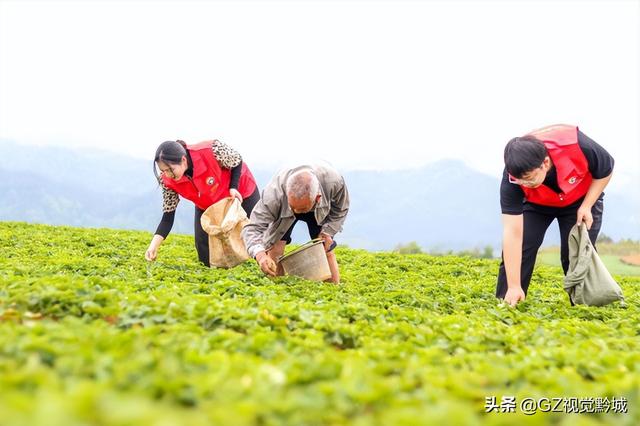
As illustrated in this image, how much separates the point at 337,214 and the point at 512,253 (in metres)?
1.98

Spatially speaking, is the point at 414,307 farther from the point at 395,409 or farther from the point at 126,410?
the point at 126,410

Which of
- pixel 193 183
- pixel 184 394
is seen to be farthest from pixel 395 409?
pixel 193 183

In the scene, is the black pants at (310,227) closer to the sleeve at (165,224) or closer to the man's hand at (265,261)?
the man's hand at (265,261)

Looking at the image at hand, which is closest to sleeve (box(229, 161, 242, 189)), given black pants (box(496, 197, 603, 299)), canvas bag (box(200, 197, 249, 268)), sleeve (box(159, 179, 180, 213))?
canvas bag (box(200, 197, 249, 268))

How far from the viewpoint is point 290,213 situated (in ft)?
20.1

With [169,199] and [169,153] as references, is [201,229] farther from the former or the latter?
[169,153]

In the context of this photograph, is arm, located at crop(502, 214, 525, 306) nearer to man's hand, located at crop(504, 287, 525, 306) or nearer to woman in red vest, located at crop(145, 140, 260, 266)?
man's hand, located at crop(504, 287, 525, 306)

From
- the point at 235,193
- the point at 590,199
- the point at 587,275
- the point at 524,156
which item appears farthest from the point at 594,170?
the point at 235,193

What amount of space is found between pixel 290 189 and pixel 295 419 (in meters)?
3.37

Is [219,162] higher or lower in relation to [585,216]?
higher

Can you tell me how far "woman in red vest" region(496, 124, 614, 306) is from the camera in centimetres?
515

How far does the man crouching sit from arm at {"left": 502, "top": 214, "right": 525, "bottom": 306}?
1.81 meters

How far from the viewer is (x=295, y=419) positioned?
6.97 feet

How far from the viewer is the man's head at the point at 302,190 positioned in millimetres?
5320
